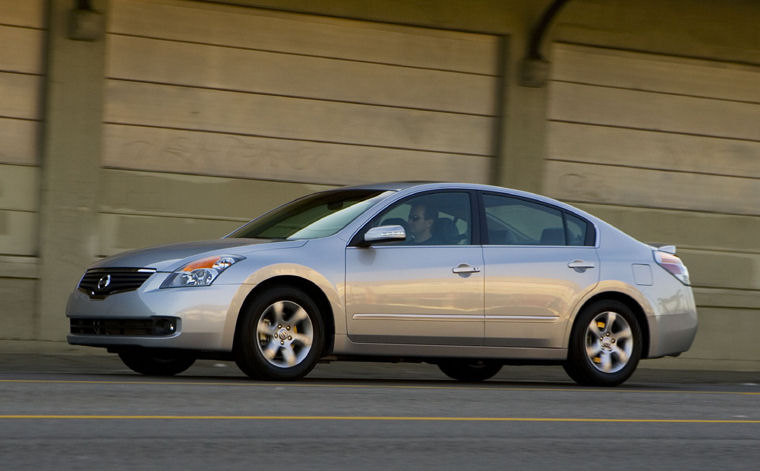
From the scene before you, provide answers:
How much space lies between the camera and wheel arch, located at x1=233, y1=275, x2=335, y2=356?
8859mm

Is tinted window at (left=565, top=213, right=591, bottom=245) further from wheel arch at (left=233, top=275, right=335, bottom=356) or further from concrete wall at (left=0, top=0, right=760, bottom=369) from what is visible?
concrete wall at (left=0, top=0, right=760, bottom=369)

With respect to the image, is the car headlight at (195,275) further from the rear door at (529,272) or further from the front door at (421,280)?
the rear door at (529,272)

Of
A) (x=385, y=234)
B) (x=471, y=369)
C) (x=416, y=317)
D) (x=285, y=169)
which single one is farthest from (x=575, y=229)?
(x=285, y=169)

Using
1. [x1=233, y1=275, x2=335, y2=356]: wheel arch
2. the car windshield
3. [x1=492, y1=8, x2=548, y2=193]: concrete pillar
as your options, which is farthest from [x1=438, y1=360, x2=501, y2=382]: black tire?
[x1=492, y1=8, x2=548, y2=193]: concrete pillar

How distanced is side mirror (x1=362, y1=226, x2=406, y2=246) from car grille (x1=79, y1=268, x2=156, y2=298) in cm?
151

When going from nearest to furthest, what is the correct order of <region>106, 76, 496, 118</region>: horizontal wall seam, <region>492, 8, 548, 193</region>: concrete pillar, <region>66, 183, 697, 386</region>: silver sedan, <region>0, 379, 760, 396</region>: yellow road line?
<region>0, 379, 760, 396</region>: yellow road line
<region>66, 183, 697, 386</region>: silver sedan
<region>106, 76, 496, 118</region>: horizontal wall seam
<region>492, 8, 548, 193</region>: concrete pillar

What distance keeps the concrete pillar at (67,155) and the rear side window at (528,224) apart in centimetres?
533

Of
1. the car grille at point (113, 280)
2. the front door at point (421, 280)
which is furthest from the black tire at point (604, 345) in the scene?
the car grille at point (113, 280)

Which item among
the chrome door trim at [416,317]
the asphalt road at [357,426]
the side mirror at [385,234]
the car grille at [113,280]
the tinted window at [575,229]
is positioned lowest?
the asphalt road at [357,426]

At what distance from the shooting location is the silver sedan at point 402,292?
8.79 m

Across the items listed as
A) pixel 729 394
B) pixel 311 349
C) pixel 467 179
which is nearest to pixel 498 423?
pixel 311 349

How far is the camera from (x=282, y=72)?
1484 centimetres

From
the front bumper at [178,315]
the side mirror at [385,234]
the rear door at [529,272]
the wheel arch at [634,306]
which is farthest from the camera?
the wheel arch at [634,306]

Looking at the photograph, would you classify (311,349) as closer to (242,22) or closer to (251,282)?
(251,282)
